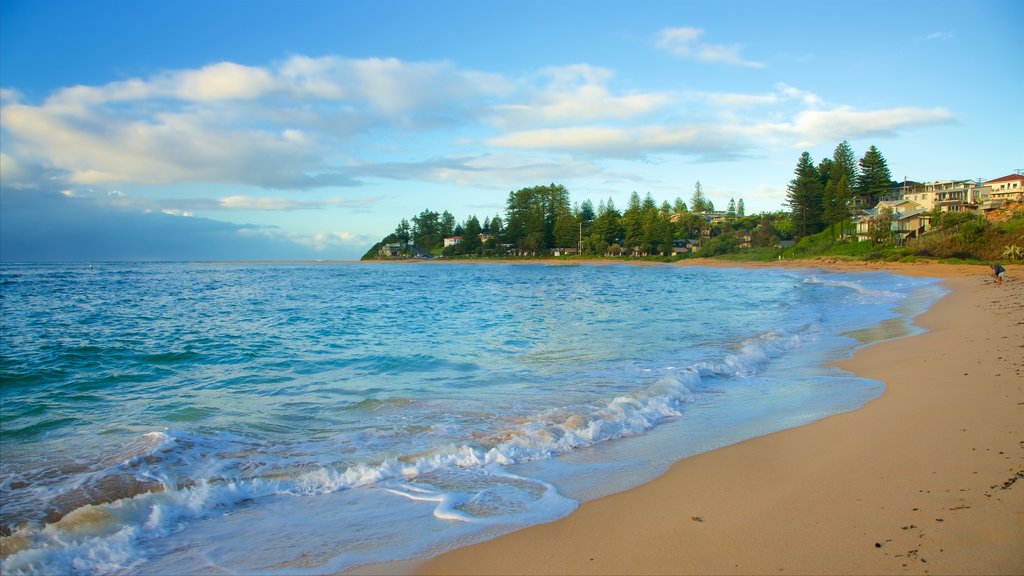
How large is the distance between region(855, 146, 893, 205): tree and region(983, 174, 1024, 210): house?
11.4m

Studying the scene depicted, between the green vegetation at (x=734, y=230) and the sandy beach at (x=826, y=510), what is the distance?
37.3 metres

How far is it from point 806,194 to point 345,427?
3228 inches

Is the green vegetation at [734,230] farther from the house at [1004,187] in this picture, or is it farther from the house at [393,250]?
the house at [1004,187]

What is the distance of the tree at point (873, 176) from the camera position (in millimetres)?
77125

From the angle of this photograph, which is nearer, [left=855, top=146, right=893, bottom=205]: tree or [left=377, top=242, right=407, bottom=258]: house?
[left=855, top=146, right=893, bottom=205]: tree

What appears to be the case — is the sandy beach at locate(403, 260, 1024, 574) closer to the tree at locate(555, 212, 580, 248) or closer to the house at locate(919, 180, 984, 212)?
the house at locate(919, 180, 984, 212)

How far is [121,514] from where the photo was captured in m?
4.12

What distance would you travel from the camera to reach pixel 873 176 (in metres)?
77.8

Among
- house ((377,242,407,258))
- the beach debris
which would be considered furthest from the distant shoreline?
the beach debris

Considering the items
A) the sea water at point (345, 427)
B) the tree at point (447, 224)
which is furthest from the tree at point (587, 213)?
the sea water at point (345, 427)

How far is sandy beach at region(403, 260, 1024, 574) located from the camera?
122 inches

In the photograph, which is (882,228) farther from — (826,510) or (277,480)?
(277,480)

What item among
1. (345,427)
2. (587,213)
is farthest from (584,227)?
(345,427)

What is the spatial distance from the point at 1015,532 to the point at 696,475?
204 centimetres
